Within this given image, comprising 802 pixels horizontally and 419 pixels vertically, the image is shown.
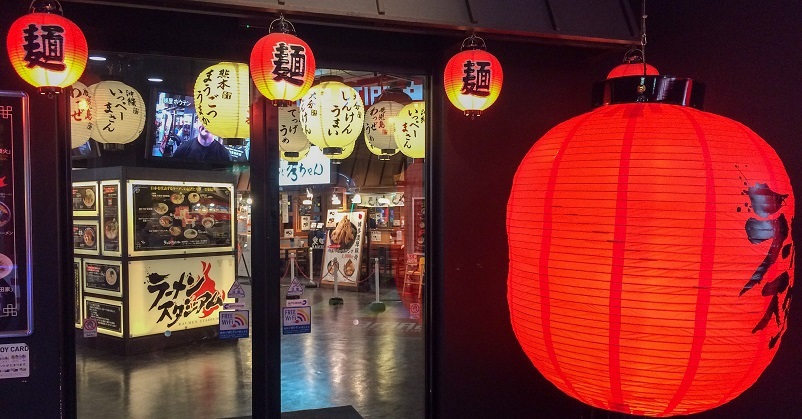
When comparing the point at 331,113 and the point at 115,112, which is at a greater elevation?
the point at 115,112

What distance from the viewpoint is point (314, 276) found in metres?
15.0

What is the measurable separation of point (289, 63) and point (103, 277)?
6857mm

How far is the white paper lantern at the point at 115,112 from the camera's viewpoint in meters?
6.09

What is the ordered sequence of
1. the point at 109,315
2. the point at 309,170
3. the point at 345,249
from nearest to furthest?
the point at 309,170 → the point at 109,315 → the point at 345,249

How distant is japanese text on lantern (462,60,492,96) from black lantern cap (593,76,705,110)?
214 centimetres

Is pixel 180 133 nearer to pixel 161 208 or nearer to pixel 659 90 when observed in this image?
pixel 161 208

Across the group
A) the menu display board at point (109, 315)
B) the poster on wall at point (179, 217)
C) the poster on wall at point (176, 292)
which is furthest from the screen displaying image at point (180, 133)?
the menu display board at point (109, 315)

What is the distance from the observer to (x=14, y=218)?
394cm

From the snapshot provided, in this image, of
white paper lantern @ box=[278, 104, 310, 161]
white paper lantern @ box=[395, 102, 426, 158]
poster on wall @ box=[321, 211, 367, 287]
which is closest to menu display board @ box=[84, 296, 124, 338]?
white paper lantern @ box=[278, 104, 310, 161]

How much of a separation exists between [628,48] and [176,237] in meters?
7.43

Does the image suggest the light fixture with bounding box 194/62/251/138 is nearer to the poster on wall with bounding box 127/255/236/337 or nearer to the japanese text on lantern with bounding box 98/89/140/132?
the japanese text on lantern with bounding box 98/89/140/132

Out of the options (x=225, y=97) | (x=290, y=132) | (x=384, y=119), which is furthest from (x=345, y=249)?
(x=225, y=97)

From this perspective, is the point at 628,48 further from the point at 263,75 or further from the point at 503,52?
the point at 263,75

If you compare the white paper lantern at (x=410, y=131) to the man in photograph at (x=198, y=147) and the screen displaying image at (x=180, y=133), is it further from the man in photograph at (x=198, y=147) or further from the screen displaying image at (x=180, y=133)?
the man in photograph at (x=198, y=147)
